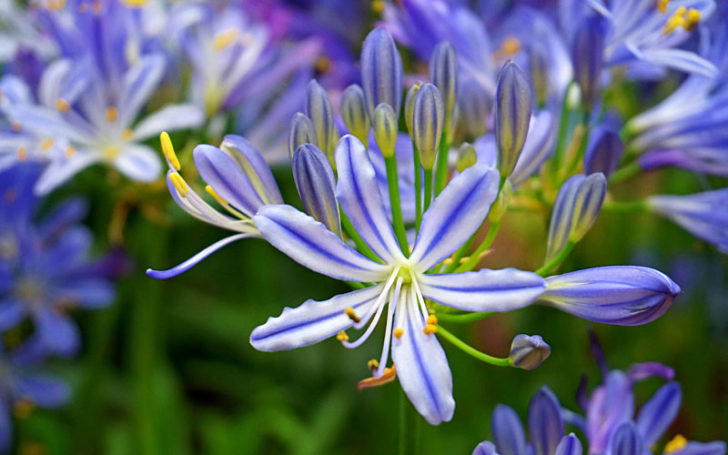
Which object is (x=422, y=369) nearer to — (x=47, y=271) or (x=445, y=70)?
(x=445, y=70)

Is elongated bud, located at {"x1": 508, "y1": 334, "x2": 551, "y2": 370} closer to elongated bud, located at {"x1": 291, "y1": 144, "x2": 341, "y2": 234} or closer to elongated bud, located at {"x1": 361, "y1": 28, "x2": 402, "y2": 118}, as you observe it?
elongated bud, located at {"x1": 291, "y1": 144, "x2": 341, "y2": 234}

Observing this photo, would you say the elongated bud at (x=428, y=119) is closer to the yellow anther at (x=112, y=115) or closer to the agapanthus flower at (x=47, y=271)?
the yellow anther at (x=112, y=115)

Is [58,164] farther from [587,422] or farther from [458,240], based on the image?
[587,422]

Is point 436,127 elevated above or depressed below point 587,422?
above

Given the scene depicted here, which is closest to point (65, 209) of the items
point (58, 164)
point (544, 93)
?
point (58, 164)

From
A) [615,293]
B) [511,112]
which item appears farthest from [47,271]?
[615,293]

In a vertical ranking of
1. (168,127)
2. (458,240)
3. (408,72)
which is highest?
(408,72)
